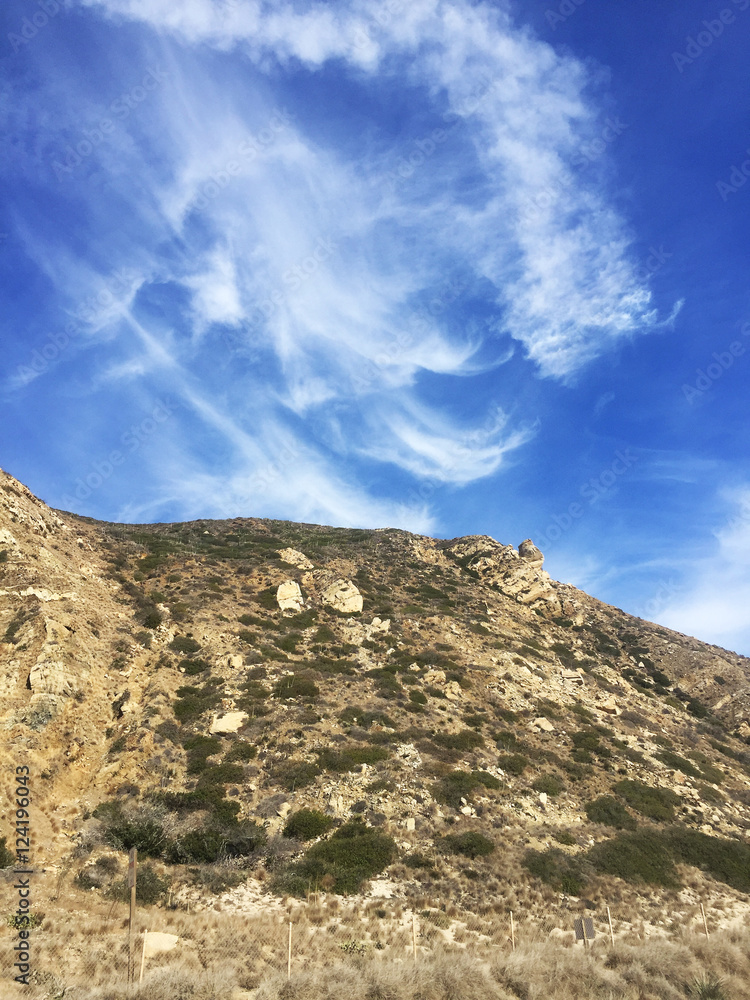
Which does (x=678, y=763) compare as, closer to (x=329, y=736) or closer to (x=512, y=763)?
(x=512, y=763)

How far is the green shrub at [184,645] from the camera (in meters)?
37.8

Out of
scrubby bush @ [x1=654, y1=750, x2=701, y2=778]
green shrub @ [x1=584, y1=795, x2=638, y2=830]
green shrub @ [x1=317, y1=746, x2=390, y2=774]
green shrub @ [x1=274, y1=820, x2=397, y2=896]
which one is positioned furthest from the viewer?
scrubby bush @ [x1=654, y1=750, x2=701, y2=778]

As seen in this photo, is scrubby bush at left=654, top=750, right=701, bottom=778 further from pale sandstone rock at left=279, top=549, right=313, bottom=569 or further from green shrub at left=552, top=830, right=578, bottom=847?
pale sandstone rock at left=279, top=549, right=313, bottom=569

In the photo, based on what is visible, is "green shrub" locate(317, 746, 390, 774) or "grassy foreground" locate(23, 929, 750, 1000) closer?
"grassy foreground" locate(23, 929, 750, 1000)

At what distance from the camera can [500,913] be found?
2097cm

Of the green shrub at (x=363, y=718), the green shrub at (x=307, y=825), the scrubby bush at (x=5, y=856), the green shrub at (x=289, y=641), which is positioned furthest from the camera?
the green shrub at (x=289, y=641)

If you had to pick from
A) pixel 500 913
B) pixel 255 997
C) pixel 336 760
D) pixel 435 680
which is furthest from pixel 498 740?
pixel 255 997

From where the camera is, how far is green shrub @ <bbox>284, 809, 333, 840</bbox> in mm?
24922

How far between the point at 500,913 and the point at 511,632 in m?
34.6

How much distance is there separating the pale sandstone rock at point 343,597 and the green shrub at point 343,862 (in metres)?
25.6

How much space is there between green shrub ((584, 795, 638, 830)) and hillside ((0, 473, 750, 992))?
0.14 m

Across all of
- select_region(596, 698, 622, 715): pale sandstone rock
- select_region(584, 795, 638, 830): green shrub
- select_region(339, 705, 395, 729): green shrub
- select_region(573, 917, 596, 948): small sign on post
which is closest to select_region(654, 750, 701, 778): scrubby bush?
select_region(596, 698, 622, 715): pale sandstone rock

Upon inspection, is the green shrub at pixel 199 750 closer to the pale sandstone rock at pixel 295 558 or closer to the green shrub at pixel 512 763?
the green shrub at pixel 512 763

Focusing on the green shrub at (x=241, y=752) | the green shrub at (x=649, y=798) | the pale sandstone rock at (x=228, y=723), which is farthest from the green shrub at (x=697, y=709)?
the pale sandstone rock at (x=228, y=723)
